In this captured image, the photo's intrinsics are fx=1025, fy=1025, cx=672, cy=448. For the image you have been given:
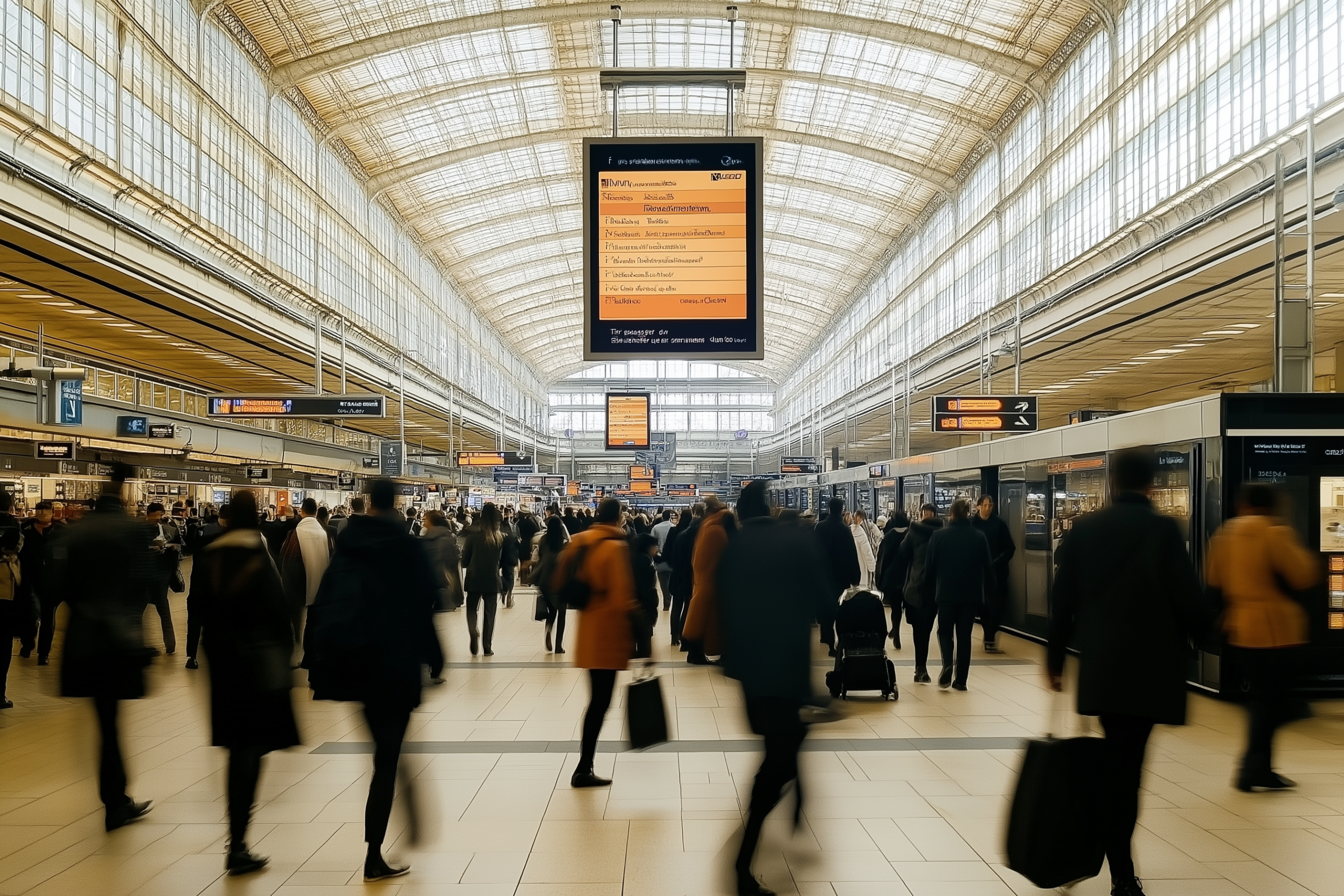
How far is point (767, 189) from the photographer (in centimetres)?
4166

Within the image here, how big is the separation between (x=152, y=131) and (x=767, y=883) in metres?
20.8

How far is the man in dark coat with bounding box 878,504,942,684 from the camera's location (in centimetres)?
1087

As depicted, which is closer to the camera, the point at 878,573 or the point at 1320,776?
the point at 1320,776

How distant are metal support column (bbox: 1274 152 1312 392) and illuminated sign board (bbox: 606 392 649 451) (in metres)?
25.0

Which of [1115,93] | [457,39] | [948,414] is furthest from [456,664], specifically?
A: [457,39]

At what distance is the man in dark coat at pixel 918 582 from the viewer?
1087 centimetres

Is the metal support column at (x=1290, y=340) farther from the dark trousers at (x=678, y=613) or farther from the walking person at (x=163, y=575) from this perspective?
the walking person at (x=163, y=575)

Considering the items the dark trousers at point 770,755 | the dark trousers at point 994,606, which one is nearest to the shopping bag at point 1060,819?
the dark trousers at point 770,755

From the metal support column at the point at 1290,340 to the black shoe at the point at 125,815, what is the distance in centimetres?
1129

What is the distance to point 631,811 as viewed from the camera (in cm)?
596

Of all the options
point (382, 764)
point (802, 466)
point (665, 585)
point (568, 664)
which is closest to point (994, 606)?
point (568, 664)

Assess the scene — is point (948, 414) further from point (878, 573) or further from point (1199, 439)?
point (1199, 439)

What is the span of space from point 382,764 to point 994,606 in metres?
8.73

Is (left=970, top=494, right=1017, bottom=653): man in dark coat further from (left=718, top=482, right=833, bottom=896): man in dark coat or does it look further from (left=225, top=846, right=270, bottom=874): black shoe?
(left=225, top=846, right=270, bottom=874): black shoe
